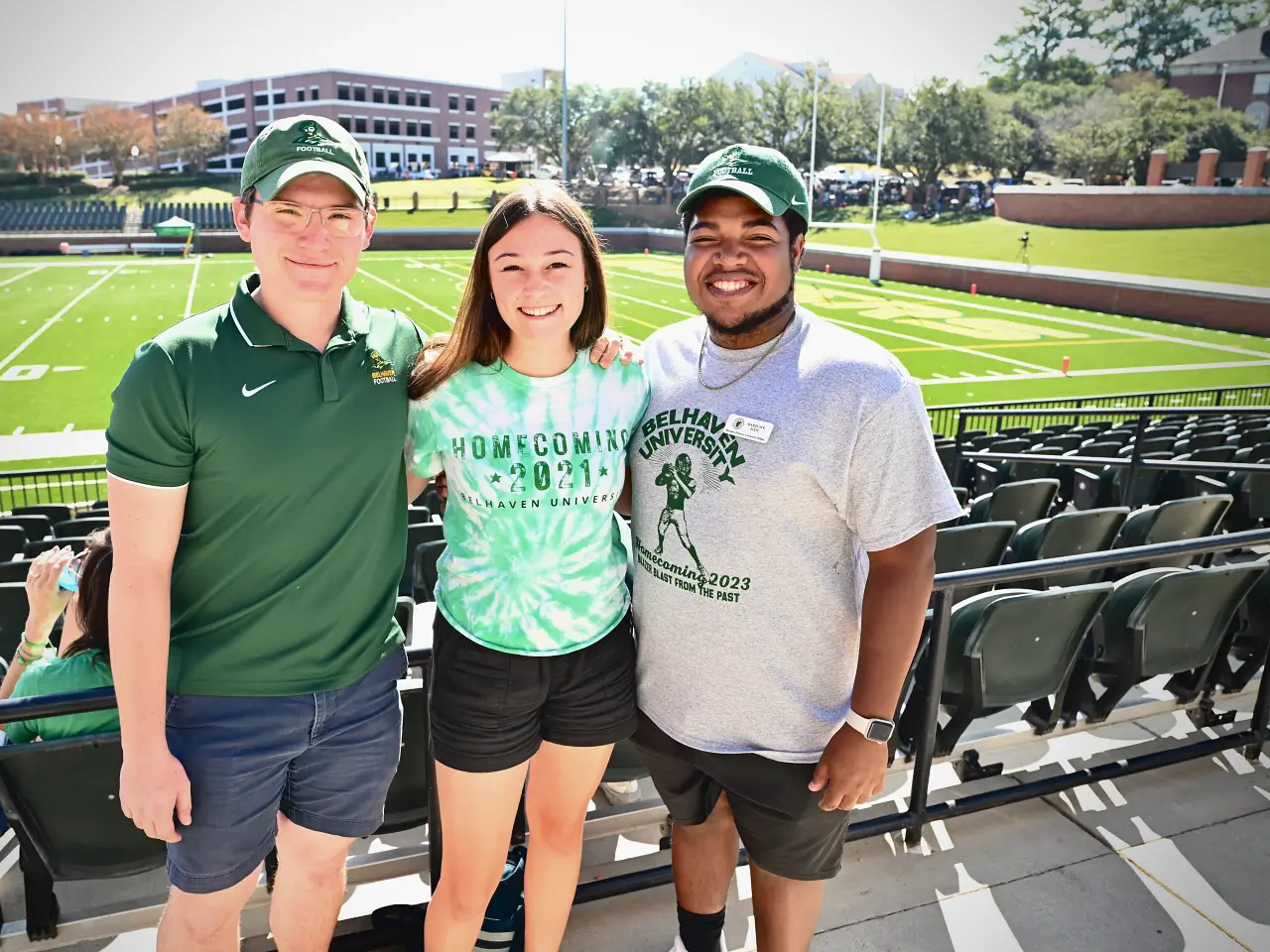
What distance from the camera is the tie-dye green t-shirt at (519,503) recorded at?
219 centimetres

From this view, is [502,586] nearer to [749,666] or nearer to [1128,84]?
[749,666]

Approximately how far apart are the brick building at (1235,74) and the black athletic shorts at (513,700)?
74949mm

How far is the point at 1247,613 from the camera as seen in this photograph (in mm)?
4398

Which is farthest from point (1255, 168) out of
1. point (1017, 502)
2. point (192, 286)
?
point (192, 286)

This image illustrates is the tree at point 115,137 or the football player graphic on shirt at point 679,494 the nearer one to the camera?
the football player graphic on shirt at point 679,494

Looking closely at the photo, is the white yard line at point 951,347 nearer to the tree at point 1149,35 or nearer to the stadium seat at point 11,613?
the stadium seat at point 11,613

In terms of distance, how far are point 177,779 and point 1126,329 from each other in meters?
34.4

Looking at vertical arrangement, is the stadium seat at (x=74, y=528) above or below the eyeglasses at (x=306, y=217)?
below

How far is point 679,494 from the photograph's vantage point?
7.61ft

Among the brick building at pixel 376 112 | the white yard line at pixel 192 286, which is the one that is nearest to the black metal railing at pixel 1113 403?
the white yard line at pixel 192 286

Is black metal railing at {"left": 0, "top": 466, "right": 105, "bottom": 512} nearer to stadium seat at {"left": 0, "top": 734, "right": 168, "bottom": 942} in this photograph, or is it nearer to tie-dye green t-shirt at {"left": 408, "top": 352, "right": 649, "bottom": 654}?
stadium seat at {"left": 0, "top": 734, "right": 168, "bottom": 942}

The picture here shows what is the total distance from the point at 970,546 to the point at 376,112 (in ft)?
355

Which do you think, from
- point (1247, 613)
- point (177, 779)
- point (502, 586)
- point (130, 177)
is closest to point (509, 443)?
point (502, 586)

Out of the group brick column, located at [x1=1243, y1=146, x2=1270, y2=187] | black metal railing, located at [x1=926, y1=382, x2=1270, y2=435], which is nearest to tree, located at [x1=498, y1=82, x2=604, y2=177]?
brick column, located at [x1=1243, y1=146, x2=1270, y2=187]
